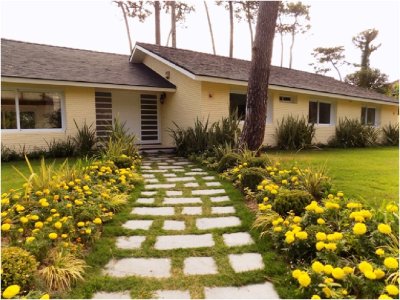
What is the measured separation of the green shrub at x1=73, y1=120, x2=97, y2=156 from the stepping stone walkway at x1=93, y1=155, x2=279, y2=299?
5.08m

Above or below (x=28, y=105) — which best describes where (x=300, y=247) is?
below

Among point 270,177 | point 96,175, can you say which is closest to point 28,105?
point 96,175

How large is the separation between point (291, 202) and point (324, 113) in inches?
457

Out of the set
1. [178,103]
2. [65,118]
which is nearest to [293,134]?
[178,103]

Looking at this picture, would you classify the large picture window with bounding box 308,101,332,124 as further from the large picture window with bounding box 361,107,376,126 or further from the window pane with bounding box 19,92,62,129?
the window pane with bounding box 19,92,62,129

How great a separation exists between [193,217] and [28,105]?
7650 mm

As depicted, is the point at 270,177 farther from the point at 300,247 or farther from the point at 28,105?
the point at 28,105

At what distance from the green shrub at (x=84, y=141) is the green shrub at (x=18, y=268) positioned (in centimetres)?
731

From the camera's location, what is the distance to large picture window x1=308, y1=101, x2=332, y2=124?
13321 millimetres

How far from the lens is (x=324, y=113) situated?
13.9 metres

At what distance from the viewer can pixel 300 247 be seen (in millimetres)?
2648

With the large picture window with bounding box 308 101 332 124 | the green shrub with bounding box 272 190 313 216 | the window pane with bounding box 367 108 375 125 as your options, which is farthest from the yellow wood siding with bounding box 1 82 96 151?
the window pane with bounding box 367 108 375 125

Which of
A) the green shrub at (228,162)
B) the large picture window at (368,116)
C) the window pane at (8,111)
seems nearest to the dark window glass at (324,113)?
the large picture window at (368,116)

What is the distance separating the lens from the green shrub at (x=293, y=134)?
1141 cm
